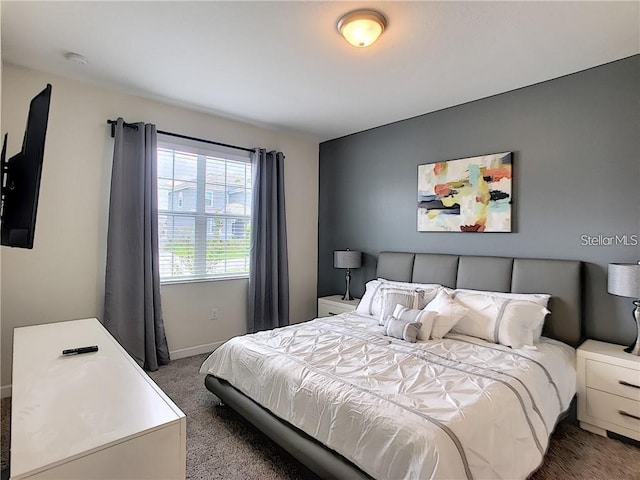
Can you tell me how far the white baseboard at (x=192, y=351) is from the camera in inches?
139

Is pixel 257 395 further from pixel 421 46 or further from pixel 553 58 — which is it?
pixel 553 58

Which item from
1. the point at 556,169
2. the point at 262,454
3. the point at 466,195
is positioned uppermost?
the point at 556,169

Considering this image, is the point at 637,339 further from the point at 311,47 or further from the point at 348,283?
the point at 311,47

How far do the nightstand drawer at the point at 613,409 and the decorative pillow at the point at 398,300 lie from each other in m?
1.26

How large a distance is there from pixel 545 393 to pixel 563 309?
0.93 m

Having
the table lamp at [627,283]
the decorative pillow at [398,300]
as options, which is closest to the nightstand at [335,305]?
the decorative pillow at [398,300]

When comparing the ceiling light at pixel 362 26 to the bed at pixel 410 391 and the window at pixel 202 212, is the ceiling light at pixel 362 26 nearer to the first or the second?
the bed at pixel 410 391

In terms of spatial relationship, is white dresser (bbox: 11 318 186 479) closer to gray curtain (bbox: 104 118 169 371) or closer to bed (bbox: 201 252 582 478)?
bed (bbox: 201 252 582 478)

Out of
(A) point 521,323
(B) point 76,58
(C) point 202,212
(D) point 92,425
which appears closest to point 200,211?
(C) point 202,212

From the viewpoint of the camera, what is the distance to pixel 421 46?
234cm

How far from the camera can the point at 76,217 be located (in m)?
2.95

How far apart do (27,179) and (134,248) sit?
170 cm

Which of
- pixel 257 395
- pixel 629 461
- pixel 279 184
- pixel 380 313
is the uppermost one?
pixel 279 184

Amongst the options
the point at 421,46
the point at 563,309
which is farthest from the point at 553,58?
the point at 563,309
